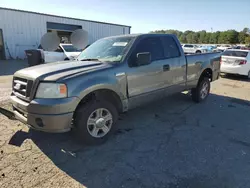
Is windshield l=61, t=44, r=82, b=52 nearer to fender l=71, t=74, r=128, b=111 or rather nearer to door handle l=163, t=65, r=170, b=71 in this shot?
door handle l=163, t=65, r=170, b=71

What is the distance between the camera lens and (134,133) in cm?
405

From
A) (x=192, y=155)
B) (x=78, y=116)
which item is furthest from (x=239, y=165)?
(x=78, y=116)

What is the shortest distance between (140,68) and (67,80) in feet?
5.00

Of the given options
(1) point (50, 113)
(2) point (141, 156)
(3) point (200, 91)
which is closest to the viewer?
(1) point (50, 113)

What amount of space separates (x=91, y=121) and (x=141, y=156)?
99 cm

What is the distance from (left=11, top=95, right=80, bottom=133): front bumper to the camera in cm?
290

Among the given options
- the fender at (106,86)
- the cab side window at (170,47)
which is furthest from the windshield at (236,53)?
the fender at (106,86)

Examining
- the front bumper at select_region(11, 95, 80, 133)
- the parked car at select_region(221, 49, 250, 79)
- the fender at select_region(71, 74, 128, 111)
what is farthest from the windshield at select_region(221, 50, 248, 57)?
the front bumper at select_region(11, 95, 80, 133)

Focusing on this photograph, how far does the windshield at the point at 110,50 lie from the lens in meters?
3.96

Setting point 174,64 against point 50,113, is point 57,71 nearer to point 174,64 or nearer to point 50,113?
point 50,113

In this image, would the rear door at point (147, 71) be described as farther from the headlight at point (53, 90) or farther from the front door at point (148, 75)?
the headlight at point (53, 90)

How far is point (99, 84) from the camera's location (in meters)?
3.32

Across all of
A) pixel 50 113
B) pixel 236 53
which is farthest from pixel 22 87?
pixel 236 53

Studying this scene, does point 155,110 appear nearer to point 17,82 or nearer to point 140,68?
point 140,68
